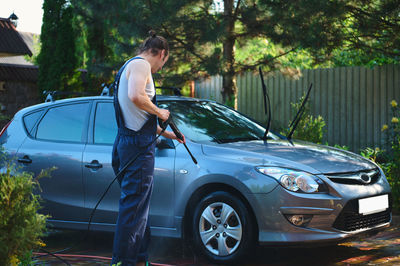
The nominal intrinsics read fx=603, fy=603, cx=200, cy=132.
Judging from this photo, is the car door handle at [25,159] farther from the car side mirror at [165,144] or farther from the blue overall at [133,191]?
the blue overall at [133,191]

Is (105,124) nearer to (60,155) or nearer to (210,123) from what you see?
(60,155)

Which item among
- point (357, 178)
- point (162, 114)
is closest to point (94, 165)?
point (162, 114)

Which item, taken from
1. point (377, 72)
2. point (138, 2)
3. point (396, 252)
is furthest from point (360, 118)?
point (396, 252)

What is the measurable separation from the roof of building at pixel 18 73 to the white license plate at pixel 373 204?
41.7ft

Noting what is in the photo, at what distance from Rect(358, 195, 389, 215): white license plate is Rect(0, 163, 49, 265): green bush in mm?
2949

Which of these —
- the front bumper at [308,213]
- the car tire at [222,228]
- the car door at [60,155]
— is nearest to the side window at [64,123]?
the car door at [60,155]

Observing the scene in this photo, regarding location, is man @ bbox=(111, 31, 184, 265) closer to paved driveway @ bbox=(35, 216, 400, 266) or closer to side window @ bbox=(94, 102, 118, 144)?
paved driveway @ bbox=(35, 216, 400, 266)

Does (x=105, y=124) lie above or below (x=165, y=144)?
above

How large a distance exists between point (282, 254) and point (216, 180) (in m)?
1.08

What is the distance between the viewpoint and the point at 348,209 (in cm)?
501

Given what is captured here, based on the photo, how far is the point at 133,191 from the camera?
4.50 metres

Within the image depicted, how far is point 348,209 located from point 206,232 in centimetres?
123

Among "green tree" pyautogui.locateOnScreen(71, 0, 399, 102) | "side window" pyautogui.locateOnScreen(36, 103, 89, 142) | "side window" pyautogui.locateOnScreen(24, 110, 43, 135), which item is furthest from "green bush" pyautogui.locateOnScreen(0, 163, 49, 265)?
"green tree" pyautogui.locateOnScreen(71, 0, 399, 102)

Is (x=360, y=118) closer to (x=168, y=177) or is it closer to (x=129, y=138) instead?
(x=168, y=177)
